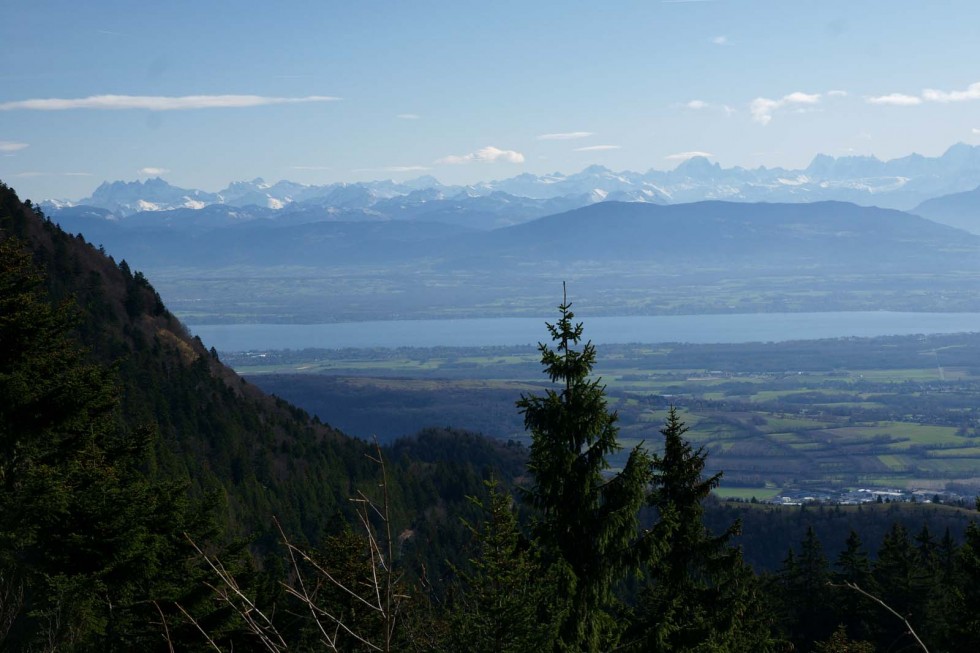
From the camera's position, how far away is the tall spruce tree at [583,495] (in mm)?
16094

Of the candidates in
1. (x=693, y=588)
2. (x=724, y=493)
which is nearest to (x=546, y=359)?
(x=693, y=588)

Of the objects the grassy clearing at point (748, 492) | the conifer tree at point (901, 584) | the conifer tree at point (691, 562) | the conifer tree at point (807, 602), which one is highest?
the conifer tree at point (691, 562)

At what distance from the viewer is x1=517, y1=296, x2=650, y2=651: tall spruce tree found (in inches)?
634

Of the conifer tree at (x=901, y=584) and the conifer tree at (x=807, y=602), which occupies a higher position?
the conifer tree at (x=901, y=584)

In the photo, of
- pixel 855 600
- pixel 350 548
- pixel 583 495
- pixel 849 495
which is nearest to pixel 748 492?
pixel 849 495

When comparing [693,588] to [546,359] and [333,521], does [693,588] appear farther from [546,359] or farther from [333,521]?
[333,521]

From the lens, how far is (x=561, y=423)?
16297 mm

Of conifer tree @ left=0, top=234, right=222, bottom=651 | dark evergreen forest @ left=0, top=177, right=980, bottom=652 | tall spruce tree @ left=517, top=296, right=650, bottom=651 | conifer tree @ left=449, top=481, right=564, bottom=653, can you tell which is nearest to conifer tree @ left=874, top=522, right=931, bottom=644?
dark evergreen forest @ left=0, top=177, right=980, bottom=652

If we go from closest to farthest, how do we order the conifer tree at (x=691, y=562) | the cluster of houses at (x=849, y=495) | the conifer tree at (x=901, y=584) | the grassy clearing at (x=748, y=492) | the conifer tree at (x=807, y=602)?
the conifer tree at (x=691, y=562) < the conifer tree at (x=901, y=584) < the conifer tree at (x=807, y=602) < the cluster of houses at (x=849, y=495) < the grassy clearing at (x=748, y=492)

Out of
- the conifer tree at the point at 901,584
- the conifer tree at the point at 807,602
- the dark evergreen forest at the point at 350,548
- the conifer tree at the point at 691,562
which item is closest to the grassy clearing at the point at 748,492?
the conifer tree at the point at 807,602

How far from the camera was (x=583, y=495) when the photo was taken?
53.1 ft

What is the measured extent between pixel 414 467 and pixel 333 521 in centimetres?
7420

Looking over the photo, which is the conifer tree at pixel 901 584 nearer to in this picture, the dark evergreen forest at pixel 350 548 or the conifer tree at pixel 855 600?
the conifer tree at pixel 855 600

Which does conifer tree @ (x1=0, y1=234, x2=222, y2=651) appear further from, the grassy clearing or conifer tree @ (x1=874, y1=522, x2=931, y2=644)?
the grassy clearing
